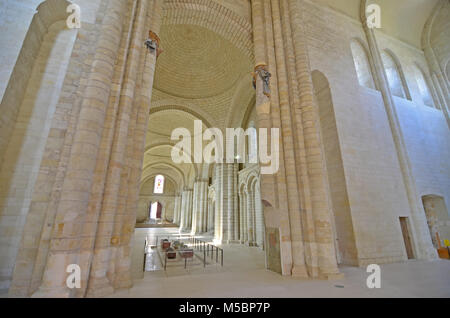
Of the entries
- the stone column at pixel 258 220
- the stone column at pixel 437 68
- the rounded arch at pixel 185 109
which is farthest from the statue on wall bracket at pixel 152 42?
the stone column at pixel 437 68

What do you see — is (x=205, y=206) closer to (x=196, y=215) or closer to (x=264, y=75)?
(x=196, y=215)

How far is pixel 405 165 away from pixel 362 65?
198 inches

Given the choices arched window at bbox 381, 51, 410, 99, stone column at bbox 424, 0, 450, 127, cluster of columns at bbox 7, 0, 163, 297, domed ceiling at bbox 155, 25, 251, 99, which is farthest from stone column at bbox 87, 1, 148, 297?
stone column at bbox 424, 0, 450, 127

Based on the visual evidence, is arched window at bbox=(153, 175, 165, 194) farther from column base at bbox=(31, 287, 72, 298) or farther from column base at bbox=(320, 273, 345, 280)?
column base at bbox=(320, 273, 345, 280)

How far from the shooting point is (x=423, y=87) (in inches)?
425

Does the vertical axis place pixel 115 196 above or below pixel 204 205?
below

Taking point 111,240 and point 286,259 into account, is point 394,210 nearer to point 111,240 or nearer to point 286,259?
point 286,259

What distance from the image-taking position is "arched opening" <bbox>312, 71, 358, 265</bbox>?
248 inches

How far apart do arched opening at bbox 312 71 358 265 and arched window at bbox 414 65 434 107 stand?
6962 millimetres

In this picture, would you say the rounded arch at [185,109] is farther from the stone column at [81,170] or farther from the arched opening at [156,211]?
the arched opening at [156,211]

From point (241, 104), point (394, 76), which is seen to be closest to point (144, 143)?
point (241, 104)

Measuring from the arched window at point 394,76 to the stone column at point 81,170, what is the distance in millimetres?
12215

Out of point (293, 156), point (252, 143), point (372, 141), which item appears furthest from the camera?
point (252, 143)

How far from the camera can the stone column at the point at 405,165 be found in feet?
22.9
